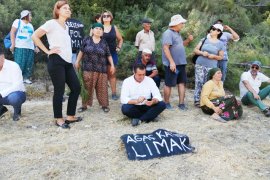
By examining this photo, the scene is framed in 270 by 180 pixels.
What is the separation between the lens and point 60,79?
537cm

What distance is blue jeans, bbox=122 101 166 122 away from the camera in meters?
5.84

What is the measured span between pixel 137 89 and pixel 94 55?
0.89 m

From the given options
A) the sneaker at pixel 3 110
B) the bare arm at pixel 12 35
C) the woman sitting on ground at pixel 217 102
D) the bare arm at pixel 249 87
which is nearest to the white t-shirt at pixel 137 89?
the woman sitting on ground at pixel 217 102

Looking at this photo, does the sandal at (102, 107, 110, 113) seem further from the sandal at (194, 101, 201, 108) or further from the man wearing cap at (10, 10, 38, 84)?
the man wearing cap at (10, 10, 38, 84)

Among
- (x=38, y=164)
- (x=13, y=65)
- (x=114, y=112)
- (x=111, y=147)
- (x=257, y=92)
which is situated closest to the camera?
(x=38, y=164)

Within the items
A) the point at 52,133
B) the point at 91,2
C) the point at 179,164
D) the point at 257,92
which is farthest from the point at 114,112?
the point at 91,2

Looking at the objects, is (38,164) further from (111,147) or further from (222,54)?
(222,54)

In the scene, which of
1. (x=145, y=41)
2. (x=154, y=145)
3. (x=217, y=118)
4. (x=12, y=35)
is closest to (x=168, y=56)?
(x=145, y=41)

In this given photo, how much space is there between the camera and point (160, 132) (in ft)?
16.8

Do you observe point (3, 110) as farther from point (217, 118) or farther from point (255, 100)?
point (255, 100)

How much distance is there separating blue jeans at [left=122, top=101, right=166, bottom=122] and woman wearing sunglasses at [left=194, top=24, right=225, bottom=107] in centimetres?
129

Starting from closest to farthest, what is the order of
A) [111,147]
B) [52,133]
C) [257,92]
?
[111,147], [52,133], [257,92]

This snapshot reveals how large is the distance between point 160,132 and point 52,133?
4.88 feet

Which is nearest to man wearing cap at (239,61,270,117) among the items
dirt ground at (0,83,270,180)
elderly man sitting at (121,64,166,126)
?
dirt ground at (0,83,270,180)
